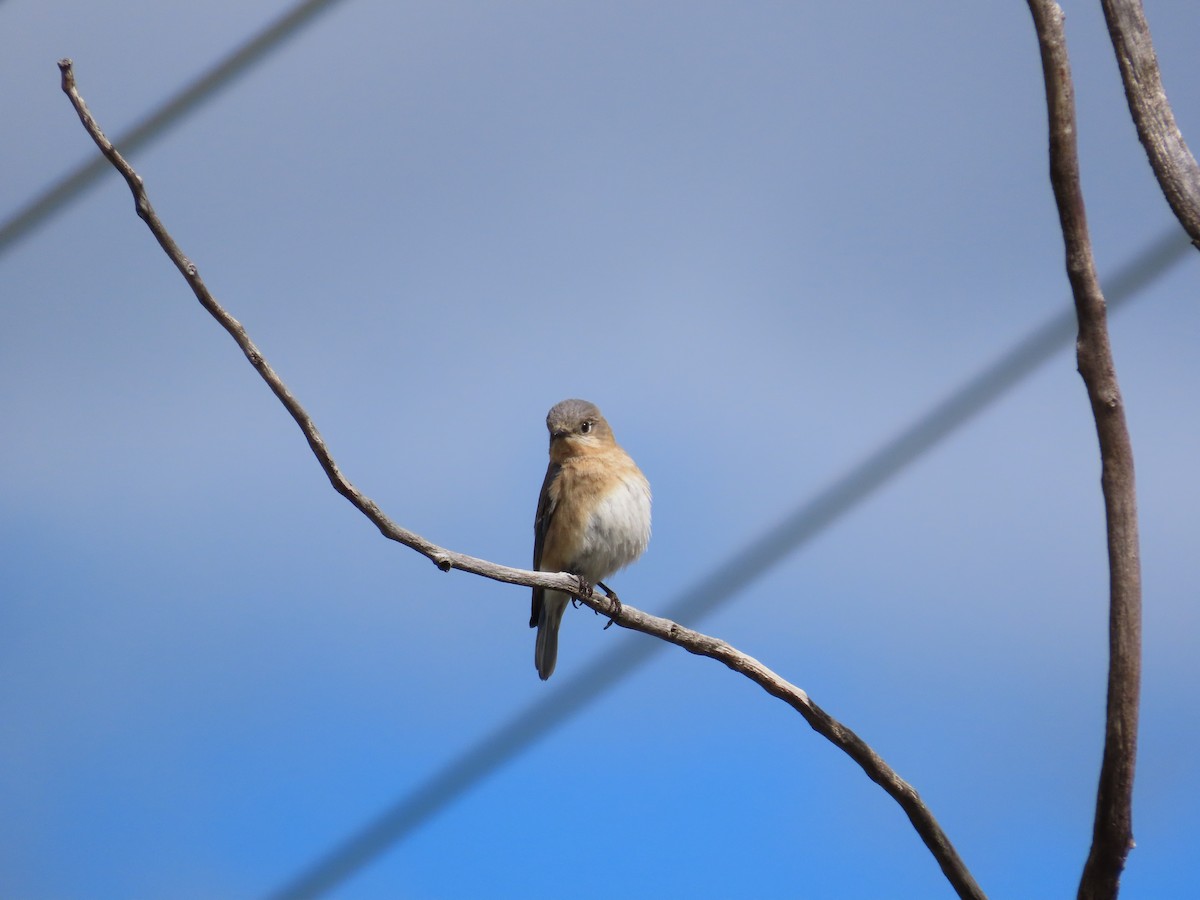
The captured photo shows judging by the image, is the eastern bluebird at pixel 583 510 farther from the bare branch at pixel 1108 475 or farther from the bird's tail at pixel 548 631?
the bare branch at pixel 1108 475

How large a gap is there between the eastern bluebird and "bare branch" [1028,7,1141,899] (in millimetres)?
1305

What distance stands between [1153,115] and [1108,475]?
565mm

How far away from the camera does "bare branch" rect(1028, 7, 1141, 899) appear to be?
5.81 feet

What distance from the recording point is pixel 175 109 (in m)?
3.64

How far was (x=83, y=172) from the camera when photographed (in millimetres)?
3740

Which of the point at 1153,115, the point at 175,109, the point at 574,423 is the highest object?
the point at 175,109

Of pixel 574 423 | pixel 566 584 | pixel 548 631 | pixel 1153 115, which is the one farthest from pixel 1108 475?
pixel 548 631

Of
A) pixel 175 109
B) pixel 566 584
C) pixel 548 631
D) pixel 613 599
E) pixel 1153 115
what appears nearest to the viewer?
pixel 1153 115

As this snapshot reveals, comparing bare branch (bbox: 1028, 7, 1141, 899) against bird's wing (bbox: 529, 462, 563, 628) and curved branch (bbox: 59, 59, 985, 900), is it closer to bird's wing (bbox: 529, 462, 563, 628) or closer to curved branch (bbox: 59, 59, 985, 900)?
curved branch (bbox: 59, 59, 985, 900)

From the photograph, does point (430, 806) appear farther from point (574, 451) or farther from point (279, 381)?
point (279, 381)

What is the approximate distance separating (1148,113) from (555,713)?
254 centimetres

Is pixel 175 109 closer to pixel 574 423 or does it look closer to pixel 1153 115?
pixel 574 423

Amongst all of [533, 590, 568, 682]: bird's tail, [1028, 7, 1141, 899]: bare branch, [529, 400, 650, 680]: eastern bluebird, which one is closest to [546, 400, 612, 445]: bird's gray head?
[529, 400, 650, 680]: eastern bluebird

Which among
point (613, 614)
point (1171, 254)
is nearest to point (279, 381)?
point (613, 614)
